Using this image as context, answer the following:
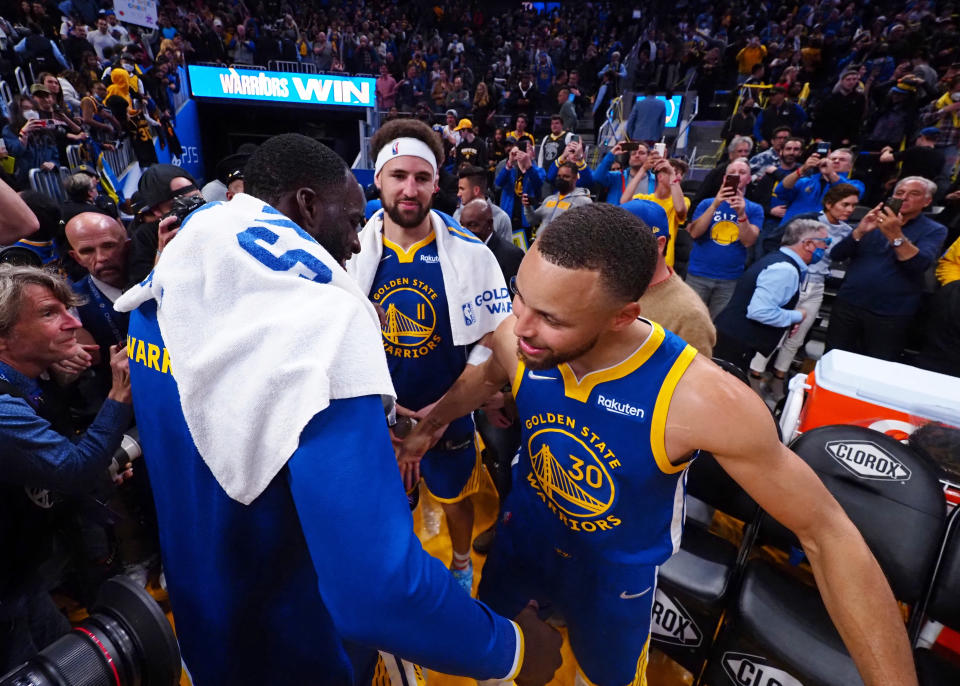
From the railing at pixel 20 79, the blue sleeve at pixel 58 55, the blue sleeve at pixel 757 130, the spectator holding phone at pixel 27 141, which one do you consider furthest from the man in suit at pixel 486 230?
the blue sleeve at pixel 58 55

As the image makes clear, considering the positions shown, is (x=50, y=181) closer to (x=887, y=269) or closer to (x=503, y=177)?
(x=503, y=177)

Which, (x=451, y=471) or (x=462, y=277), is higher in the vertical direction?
(x=462, y=277)

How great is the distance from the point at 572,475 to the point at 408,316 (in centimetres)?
126

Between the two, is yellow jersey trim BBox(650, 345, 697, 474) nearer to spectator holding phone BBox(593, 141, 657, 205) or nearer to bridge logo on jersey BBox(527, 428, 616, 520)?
bridge logo on jersey BBox(527, 428, 616, 520)

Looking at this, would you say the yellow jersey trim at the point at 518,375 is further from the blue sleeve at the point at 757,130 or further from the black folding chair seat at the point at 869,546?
the blue sleeve at the point at 757,130

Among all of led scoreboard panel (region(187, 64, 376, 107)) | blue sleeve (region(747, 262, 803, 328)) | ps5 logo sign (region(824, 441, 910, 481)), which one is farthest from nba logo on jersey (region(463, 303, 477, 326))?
led scoreboard panel (region(187, 64, 376, 107))

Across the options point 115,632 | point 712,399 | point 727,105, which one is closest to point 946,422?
point 712,399

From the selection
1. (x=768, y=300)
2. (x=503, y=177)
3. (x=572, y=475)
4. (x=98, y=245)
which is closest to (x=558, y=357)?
(x=572, y=475)

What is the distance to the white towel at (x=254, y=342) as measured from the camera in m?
0.82

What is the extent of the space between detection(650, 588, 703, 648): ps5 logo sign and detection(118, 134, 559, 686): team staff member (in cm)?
152

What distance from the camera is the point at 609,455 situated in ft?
5.23

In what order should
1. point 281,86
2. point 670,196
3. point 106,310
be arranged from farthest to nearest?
point 281,86, point 670,196, point 106,310

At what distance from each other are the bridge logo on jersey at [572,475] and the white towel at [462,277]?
0.89 meters

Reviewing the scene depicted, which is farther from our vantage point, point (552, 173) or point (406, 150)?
point (552, 173)
